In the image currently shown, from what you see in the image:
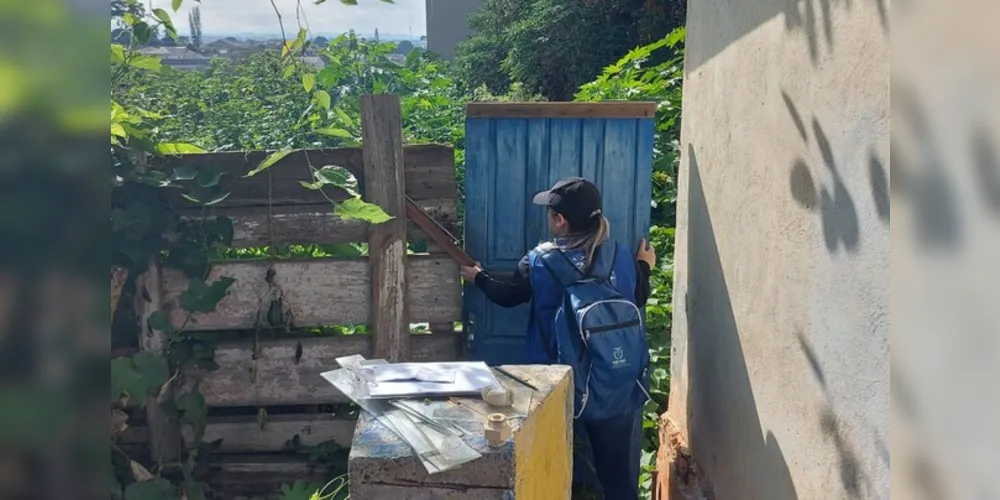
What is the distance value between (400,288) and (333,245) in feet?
1.28

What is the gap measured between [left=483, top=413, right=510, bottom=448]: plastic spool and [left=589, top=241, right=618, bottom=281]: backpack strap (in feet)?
4.35

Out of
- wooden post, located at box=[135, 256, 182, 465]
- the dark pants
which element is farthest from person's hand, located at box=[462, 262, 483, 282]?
wooden post, located at box=[135, 256, 182, 465]

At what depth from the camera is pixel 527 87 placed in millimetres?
17406

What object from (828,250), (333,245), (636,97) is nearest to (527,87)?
(636,97)

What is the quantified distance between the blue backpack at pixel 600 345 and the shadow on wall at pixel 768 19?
1.12 m

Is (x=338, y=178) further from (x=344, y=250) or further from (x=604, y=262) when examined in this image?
(x=604, y=262)

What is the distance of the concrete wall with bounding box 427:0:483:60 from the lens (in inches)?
1248

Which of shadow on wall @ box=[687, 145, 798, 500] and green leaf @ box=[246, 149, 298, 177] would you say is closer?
shadow on wall @ box=[687, 145, 798, 500]

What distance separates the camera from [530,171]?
3998 millimetres

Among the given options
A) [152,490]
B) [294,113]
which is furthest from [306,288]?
[294,113]

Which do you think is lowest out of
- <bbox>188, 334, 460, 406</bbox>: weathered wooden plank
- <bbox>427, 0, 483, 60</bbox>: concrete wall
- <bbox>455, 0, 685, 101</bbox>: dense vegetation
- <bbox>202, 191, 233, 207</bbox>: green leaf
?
<bbox>188, 334, 460, 406</bbox>: weathered wooden plank

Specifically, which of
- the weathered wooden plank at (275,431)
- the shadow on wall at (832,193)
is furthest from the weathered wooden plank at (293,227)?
the shadow on wall at (832,193)

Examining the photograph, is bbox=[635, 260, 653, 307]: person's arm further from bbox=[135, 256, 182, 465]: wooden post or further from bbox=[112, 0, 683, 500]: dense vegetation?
bbox=[135, 256, 182, 465]: wooden post

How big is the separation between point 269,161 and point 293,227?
1.18 feet
